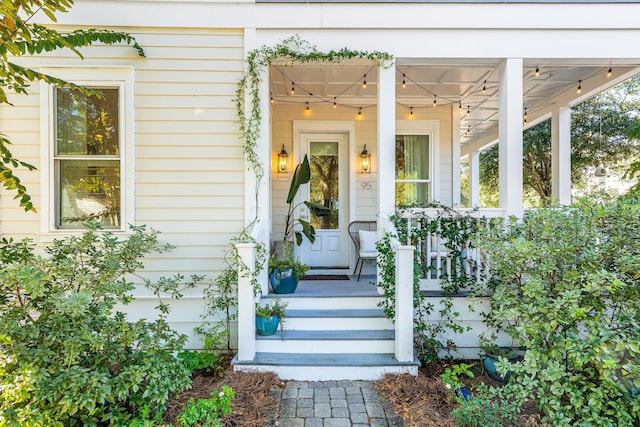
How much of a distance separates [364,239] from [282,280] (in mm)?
1690

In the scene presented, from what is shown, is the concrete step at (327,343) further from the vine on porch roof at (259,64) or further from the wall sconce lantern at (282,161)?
the wall sconce lantern at (282,161)

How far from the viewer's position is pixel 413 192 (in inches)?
235

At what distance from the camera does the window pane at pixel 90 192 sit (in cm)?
373

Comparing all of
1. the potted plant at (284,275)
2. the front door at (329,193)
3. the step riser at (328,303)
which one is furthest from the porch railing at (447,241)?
the front door at (329,193)

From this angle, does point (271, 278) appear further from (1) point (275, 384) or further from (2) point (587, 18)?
(2) point (587, 18)

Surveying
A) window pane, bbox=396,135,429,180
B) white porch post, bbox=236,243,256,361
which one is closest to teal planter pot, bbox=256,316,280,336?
white porch post, bbox=236,243,256,361

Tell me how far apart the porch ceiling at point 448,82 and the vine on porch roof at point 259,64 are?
0.71ft

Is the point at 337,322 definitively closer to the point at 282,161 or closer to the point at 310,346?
the point at 310,346

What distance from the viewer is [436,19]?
3.74 m

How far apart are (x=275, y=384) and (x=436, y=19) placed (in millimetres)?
4120

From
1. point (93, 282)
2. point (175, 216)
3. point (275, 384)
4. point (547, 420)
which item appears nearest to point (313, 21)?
point (175, 216)

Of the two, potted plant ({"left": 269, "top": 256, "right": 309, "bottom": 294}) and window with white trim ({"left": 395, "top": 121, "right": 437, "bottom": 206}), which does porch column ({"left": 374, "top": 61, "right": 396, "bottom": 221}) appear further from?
window with white trim ({"left": 395, "top": 121, "right": 437, "bottom": 206})

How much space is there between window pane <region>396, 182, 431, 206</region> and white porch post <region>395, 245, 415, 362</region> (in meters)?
3.01

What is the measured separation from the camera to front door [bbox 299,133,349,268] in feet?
18.7
